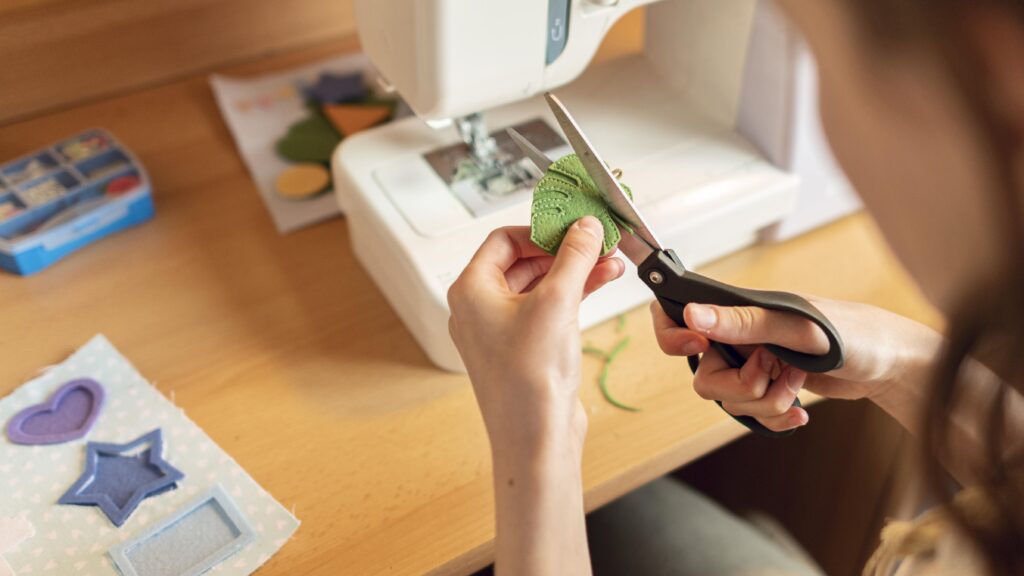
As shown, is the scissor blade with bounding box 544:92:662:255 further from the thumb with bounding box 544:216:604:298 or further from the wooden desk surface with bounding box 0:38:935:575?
the wooden desk surface with bounding box 0:38:935:575

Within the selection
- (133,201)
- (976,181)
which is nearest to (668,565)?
(976,181)

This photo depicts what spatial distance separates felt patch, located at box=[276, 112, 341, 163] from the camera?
1.17 metres

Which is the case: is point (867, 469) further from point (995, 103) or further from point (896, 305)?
point (995, 103)

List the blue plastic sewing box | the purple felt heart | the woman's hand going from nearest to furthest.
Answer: the woman's hand, the purple felt heart, the blue plastic sewing box

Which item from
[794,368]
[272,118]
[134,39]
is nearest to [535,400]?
[794,368]

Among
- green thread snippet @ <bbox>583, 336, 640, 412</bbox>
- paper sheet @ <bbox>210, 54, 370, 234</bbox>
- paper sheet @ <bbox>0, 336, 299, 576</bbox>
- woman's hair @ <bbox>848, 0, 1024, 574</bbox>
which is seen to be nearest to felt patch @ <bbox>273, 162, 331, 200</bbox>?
paper sheet @ <bbox>210, 54, 370, 234</bbox>

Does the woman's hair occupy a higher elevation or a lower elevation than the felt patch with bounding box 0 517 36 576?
higher

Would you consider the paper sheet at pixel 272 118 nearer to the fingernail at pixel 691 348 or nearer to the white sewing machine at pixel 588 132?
the white sewing machine at pixel 588 132

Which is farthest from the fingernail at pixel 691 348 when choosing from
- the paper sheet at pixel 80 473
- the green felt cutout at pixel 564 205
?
the paper sheet at pixel 80 473

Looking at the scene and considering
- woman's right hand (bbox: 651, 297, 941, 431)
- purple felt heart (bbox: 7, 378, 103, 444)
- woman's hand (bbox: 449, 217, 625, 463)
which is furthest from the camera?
purple felt heart (bbox: 7, 378, 103, 444)

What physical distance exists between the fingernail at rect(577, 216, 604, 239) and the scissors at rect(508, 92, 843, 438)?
3cm

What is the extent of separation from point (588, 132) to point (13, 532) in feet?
2.23

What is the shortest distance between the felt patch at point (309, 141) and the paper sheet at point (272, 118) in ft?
0.04

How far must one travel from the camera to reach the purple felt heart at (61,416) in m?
0.85
